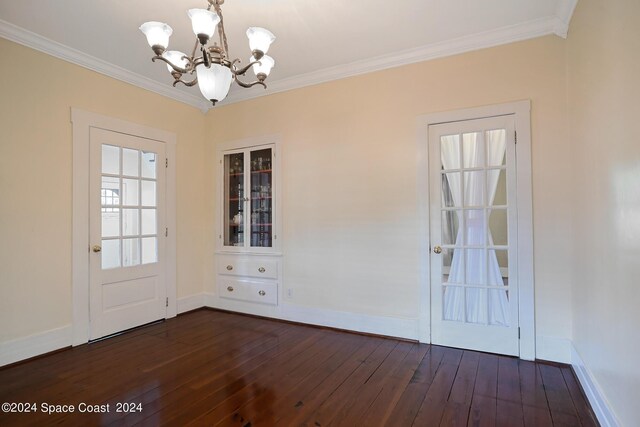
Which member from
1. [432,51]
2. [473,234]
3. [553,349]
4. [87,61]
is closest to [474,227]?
[473,234]

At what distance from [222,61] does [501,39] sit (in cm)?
240

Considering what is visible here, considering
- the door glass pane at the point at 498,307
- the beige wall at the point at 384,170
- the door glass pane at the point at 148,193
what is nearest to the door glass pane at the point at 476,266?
the door glass pane at the point at 498,307

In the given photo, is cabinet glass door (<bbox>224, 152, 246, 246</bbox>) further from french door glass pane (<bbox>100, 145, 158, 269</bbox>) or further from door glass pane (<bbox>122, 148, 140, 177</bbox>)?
door glass pane (<bbox>122, 148, 140, 177</bbox>)

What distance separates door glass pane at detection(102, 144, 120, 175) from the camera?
11.3 ft

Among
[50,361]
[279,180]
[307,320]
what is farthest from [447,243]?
[50,361]

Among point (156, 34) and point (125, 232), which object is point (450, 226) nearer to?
point (156, 34)

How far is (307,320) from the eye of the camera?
375cm

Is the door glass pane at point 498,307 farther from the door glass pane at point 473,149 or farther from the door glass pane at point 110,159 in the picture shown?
the door glass pane at point 110,159

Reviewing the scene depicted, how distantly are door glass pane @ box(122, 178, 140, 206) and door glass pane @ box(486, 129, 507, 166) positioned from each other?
12.0 feet

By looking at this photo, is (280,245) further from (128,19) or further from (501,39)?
(501,39)

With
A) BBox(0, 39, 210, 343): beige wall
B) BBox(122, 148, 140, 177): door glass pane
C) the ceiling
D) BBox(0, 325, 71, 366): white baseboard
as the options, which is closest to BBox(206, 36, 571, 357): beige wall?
the ceiling

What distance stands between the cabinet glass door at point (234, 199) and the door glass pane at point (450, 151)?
2.45 metres

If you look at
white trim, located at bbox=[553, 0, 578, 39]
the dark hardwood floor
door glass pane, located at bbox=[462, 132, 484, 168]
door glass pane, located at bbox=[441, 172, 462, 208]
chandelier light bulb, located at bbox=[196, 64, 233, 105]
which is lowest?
the dark hardwood floor

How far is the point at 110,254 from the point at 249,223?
1530 mm
